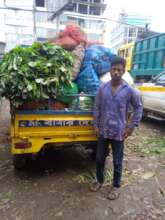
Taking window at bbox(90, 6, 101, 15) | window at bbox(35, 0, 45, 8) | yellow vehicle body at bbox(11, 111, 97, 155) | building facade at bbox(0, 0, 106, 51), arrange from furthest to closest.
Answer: window at bbox(90, 6, 101, 15) < window at bbox(35, 0, 45, 8) < building facade at bbox(0, 0, 106, 51) < yellow vehicle body at bbox(11, 111, 97, 155)

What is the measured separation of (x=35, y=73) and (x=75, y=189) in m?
1.58

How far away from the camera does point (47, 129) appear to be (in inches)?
124

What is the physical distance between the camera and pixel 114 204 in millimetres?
2863

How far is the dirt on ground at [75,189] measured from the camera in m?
2.68

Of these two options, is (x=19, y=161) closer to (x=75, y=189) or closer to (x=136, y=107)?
(x=75, y=189)

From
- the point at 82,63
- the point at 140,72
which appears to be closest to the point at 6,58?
the point at 82,63

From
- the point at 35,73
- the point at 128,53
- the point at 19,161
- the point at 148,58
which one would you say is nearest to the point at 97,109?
the point at 35,73

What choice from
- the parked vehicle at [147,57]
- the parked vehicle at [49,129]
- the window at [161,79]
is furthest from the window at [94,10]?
the parked vehicle at [49,129]

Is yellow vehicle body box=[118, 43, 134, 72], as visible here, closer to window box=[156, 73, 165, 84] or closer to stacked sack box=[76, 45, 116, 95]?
window box=[156, 73, 165, 84]

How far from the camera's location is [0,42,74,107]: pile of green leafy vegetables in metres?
2.89

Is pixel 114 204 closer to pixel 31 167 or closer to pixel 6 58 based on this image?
pixel 31 167

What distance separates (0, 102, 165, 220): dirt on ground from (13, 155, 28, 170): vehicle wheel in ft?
0.33

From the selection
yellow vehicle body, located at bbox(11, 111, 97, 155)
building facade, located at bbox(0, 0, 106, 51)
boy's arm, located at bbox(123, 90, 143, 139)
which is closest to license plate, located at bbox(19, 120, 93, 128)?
yellow vehicle body, located at bbox(11, 111, 97, 155)

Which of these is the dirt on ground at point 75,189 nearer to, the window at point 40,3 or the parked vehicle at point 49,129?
the parked vehicle at point 49,129
